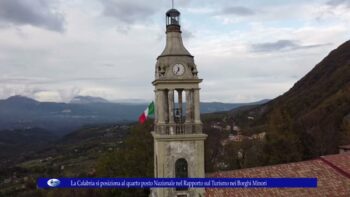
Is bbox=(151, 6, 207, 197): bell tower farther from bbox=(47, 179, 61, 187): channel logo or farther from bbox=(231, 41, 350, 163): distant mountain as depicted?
bbox=(231, 41, 350, 163): distant mountain

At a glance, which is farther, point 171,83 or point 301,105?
point 301,105

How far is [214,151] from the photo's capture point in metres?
50.7

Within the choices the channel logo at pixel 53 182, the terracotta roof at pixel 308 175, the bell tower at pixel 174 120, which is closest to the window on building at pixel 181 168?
the bell tower at pixel 174 120

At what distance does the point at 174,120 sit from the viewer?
21.9m

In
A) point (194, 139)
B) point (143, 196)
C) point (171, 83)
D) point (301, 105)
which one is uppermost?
point (301, 105)

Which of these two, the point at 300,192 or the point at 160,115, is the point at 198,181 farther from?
the point at 300,192

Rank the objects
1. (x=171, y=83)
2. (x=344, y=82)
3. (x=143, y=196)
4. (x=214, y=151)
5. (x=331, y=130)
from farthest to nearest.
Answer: (x=344, y=82) → (x=331, y=130) → (x=214, y=151) → (x=143, y=196) → (x=171, y=83)

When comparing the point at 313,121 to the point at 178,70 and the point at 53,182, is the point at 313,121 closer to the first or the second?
the point at 178,70

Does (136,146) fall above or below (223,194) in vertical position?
above

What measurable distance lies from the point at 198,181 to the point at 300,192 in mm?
5578

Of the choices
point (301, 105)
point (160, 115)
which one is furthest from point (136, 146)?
point (301, 105)

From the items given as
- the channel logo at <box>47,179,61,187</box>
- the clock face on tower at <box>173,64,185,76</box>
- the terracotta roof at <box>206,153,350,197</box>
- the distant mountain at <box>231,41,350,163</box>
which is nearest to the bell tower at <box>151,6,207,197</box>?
the clock face on tower at <box>173,64,185,76</box>

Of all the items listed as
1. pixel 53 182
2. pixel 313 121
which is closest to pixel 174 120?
pixel 53 182

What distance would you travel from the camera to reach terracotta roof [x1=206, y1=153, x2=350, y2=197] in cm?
2131
